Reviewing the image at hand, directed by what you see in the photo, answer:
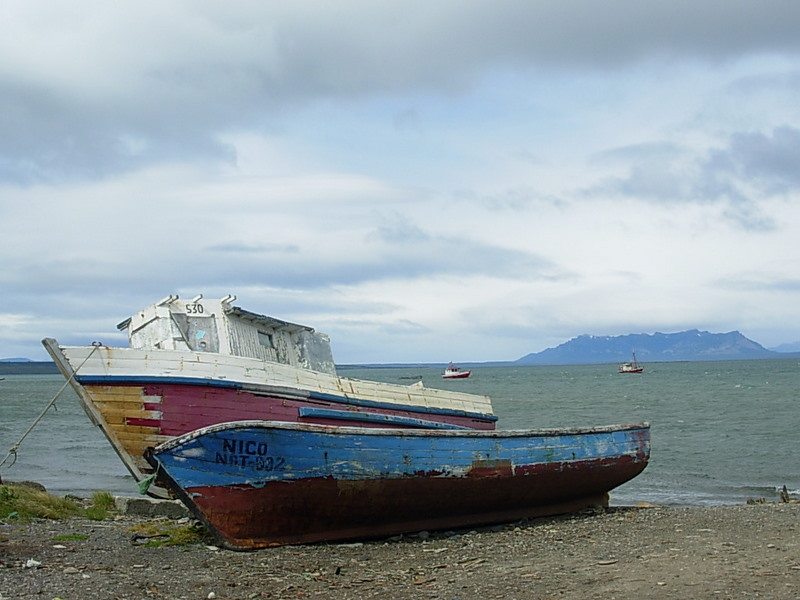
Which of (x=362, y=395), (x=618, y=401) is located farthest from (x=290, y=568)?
(x=618, y=401)

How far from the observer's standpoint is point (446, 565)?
1004 cm

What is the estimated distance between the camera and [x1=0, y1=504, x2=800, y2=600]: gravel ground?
28.2ft

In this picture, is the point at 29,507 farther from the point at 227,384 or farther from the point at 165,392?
the point at 227,384

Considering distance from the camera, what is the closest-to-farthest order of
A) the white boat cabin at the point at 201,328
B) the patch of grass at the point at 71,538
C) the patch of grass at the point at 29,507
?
the patch of grass at the point at 71,538, the patch of grass at the point at 29,507, the white boat cabin at the point at 201,328

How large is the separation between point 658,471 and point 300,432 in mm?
17110

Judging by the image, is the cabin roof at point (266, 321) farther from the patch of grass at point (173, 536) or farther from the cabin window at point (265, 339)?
the patch of grass at point (173, 536)

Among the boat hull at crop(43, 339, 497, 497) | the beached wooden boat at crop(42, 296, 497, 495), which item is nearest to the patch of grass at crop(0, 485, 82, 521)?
the beached wooden boat at crop(42, 296, 497, 495)

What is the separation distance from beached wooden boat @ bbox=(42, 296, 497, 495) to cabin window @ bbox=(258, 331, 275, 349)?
20.2 inches

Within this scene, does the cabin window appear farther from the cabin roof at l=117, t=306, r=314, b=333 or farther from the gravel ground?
the gravel ground

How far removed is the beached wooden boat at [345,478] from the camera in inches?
420

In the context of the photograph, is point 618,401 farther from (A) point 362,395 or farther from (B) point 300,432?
(B) point 300,432

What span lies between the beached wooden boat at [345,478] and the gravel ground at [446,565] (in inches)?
10.7

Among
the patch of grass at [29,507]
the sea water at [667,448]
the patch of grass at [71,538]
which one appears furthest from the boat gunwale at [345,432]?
the sea water at [667,448]

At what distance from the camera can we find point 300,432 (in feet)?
→ 35.3
